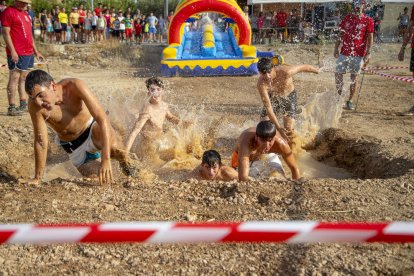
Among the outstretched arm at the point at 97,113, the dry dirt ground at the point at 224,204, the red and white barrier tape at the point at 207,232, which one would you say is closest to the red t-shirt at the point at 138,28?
the dry dirt ground at the point at 224,204

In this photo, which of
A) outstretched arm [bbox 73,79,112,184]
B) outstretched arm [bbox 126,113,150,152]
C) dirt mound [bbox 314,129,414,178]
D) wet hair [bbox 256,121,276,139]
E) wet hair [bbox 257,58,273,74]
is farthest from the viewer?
wet hair [bbox 257,58,273,74]

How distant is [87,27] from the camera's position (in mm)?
17328

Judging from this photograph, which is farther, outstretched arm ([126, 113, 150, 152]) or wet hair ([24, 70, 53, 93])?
outstretched arm ([126, 113, 150, 152])

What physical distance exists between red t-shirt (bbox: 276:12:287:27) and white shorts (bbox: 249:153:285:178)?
46.7 feet

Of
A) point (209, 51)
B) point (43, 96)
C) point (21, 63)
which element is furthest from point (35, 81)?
point (209, 51)

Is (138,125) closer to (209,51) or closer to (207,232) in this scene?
(207,232)

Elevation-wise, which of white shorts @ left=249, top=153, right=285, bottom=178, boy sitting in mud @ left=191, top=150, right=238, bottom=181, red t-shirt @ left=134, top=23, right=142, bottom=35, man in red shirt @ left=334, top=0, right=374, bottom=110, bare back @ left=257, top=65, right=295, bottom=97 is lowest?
white shorts @ left=249, top=153, right=285, bottom=178

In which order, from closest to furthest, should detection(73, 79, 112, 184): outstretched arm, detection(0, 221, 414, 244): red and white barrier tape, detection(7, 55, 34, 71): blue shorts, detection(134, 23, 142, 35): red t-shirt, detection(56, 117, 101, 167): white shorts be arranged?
detection(0, 221, 414, 244): red and white barrier tape
detection(73, 79, 112, 184): outstretched arm
detection(56, 117, 101, 167): white shorts
detection(7, 55, 34, 71): blue shorts
detection(134, 23, 142, 35): red t-shirt

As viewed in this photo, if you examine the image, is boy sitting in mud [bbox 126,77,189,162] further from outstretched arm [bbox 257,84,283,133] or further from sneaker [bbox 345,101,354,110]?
sneaker [bbox 345,101,354,110]

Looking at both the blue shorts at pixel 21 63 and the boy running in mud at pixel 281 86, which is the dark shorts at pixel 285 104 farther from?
the blue shorts at pixel 21 63

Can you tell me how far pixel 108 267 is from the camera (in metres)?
2.58

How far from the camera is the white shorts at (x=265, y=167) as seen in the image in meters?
4.90

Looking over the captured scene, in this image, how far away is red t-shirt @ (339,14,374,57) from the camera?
7.08 metres

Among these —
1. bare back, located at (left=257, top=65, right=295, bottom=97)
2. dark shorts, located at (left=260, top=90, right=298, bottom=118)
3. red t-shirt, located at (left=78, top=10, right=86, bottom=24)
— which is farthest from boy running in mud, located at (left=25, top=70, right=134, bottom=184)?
red t-shirt, located at (left=78, top=10, right=86, bottom=24)
